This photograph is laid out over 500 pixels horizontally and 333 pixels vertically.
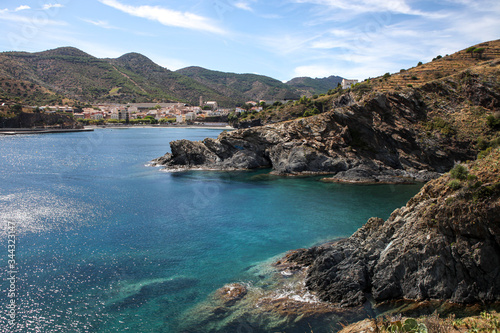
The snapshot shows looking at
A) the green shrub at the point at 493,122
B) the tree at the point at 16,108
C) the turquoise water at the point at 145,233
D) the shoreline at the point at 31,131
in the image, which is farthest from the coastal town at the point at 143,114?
the turquoise water at the point at 145,233

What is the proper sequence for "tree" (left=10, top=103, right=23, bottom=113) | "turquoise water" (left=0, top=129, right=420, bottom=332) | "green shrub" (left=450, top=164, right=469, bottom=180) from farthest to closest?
"tree" (left=10, top=103, right=23, bottom=113) < "turquoise water" (left=0, top=129, right=420, bottom=332) < "green shrub" (left=450, top=164, right=469, bottom=180)

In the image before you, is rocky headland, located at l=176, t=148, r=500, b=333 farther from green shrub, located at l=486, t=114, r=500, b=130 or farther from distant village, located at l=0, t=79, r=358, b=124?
distant village, located at l=0, t=79, r=358, b=124

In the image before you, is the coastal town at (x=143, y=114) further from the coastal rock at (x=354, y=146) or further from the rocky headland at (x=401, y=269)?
the rocky headland at (x=401, y=269)

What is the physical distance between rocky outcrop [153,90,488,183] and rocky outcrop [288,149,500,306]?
25.9 meters

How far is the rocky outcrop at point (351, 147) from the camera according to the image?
141 ft

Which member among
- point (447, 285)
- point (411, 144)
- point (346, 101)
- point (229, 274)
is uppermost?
point (346, 101)

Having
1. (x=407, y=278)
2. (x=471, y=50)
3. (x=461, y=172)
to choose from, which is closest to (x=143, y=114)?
(x=471, y=50)

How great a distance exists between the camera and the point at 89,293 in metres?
15.3

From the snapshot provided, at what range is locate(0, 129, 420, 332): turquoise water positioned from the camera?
47.2ft

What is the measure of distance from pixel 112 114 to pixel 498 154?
182 metres

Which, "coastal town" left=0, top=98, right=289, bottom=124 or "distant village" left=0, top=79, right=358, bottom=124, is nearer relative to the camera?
"coastal town" left=0, top=98, right=289, bottom=124

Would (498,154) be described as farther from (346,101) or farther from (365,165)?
(346,101)

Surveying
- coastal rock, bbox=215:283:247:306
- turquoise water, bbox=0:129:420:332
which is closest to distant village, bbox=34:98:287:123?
turquoise water, bbox=0:129:420:332

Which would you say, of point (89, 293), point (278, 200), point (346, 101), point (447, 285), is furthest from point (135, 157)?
point (447, 285)
